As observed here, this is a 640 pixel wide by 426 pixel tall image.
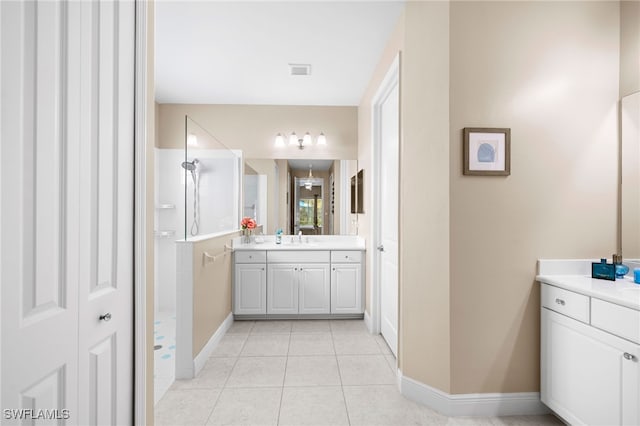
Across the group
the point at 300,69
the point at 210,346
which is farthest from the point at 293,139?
the point at 210,346

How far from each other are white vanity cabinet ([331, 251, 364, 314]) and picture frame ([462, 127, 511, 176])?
1931 millimetres

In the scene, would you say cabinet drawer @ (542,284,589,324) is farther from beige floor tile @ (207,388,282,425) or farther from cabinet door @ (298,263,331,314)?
cabinet door @ (298,263,331,314)

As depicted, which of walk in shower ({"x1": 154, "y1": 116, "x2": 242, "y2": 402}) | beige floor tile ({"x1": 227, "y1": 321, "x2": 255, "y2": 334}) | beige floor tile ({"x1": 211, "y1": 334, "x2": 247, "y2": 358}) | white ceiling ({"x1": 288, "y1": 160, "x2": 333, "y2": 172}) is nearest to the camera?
walk in shower ({"x1": 154, "y1": 116, "x2": 242, "y2": 402})

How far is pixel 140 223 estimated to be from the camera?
1.34 m

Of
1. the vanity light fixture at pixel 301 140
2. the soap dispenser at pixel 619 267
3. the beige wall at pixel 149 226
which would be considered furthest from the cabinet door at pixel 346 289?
the beige wall at pixel 149 226

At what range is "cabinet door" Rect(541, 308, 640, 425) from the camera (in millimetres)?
1406

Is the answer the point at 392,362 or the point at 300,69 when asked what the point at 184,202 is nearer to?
the point at 300,69

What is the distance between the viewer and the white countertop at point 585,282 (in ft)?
4.81

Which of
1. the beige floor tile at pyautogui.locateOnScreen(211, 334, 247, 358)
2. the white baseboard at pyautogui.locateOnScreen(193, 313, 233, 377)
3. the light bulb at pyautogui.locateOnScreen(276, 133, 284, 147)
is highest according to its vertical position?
the light bulb at pyautogui.locateOnScreen(276, 133, 284, 147)

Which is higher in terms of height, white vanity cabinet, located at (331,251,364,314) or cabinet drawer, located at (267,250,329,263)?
cabinet drawer, located at (267,250,329,263)

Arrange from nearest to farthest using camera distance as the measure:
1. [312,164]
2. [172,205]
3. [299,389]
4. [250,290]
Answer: [299,389]
[250,290]
[172,205]
[312,164]

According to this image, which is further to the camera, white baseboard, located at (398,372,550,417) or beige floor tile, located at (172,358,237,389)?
beige floor tile, located at (172,358,237,389)

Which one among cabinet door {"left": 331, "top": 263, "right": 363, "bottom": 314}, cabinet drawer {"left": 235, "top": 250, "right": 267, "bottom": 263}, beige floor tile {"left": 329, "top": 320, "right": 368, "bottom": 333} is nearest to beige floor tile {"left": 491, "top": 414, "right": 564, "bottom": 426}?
beige floor tile {"left": 329, "top": 320, "right": 368, "bottom": 333}

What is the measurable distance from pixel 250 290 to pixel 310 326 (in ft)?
2.50
